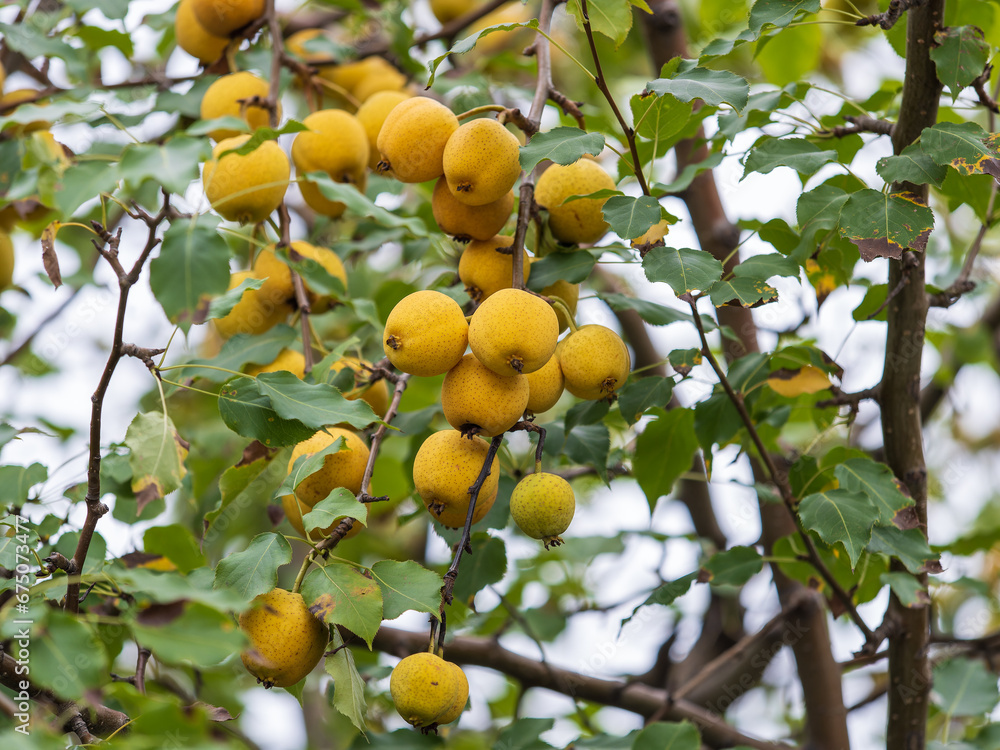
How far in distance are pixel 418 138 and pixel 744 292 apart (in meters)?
0.57

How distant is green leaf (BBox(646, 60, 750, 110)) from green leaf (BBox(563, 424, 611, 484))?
0.64 meters

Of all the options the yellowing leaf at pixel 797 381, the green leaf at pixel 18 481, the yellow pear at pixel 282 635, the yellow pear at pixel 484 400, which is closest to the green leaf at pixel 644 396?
the yellowing leaf at pixel 797 381

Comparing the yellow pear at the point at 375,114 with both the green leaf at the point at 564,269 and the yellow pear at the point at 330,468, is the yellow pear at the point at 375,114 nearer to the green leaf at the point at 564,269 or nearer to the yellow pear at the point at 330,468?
the green leaf at the point at 564,269

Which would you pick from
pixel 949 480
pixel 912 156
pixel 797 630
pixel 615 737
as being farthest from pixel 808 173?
pixel 949 480

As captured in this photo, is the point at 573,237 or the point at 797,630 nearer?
the point at 573,237

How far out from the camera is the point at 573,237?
1429 millimetres

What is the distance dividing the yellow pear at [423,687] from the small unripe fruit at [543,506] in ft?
0.78

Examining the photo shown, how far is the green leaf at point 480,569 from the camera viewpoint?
1.59 m

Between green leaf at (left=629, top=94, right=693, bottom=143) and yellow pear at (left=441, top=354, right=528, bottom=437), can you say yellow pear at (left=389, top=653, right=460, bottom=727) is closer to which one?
yellow pear at (left=441, top=354, right=528, bottom=437)

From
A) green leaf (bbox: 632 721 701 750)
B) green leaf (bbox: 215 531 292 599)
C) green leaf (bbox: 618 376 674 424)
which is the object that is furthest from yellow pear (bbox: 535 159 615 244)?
green leaf (bbox: 632 721 701 750)

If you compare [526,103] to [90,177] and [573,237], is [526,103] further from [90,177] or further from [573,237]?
[90,177]

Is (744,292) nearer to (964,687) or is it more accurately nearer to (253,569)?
(253,569)

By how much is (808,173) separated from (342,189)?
2.76 ft

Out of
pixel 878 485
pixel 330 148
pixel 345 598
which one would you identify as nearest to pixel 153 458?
pixel 345 598
